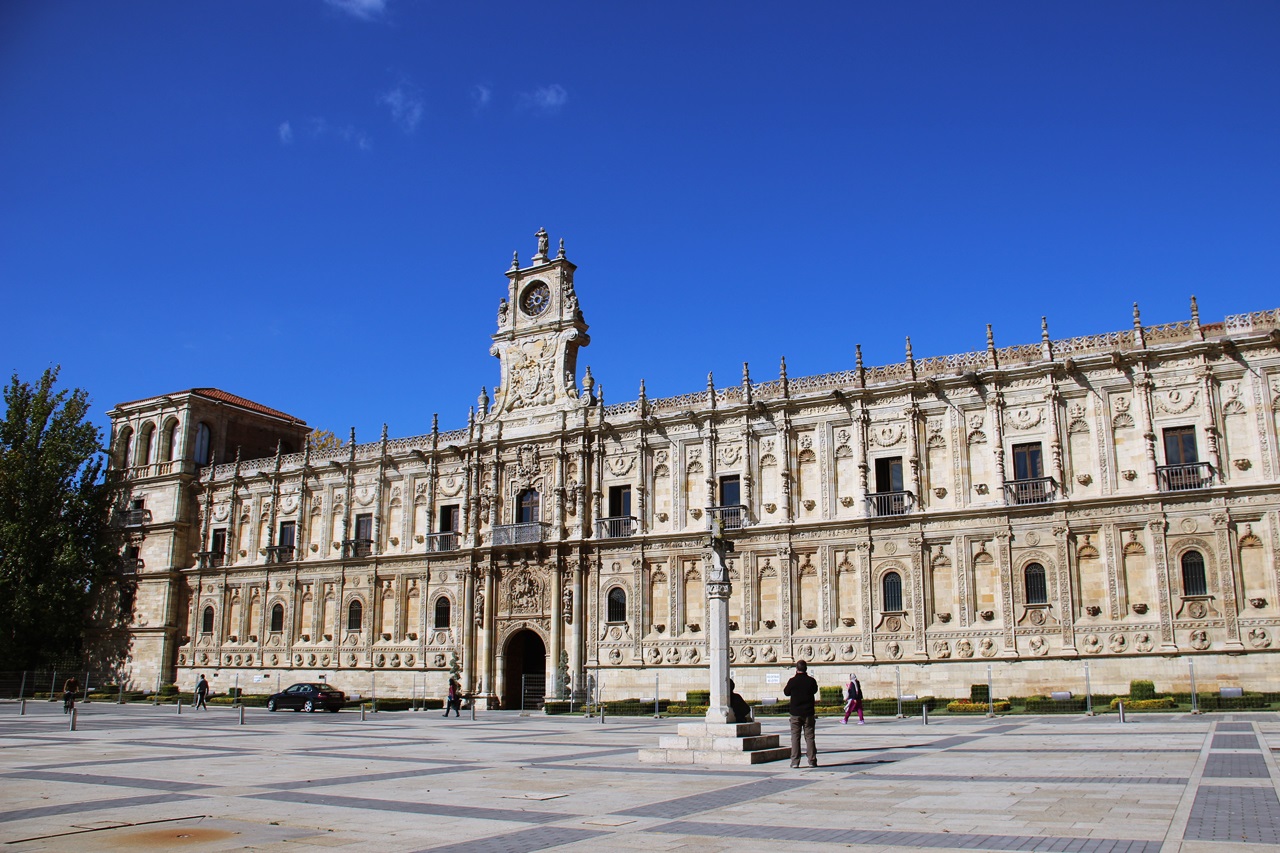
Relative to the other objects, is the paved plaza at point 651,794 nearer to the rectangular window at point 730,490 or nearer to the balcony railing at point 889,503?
the balcony railing at point 889,503

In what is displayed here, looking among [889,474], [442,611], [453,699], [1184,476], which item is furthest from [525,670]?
[1184,476]

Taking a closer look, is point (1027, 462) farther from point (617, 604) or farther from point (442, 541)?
point (442, 541)

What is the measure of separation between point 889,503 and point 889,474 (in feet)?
4.12

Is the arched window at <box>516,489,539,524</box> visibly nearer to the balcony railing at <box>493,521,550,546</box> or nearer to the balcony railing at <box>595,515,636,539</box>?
the balcony railing at <box>493,521,550,546</box>

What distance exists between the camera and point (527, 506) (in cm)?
4734

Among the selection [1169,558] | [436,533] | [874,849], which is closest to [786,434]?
[1169,558]

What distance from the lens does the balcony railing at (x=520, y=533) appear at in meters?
45.8

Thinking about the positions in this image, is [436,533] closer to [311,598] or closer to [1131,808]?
[311,598]

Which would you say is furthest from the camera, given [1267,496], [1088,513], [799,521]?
[799,521]

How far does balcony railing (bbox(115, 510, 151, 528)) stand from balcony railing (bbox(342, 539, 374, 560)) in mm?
15065

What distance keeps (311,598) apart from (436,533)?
8.86 meters

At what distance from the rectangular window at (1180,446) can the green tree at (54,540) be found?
52657 millimetres

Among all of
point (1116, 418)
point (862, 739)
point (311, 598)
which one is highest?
point (1116, 418)

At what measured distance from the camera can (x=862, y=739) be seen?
76.5 ft
